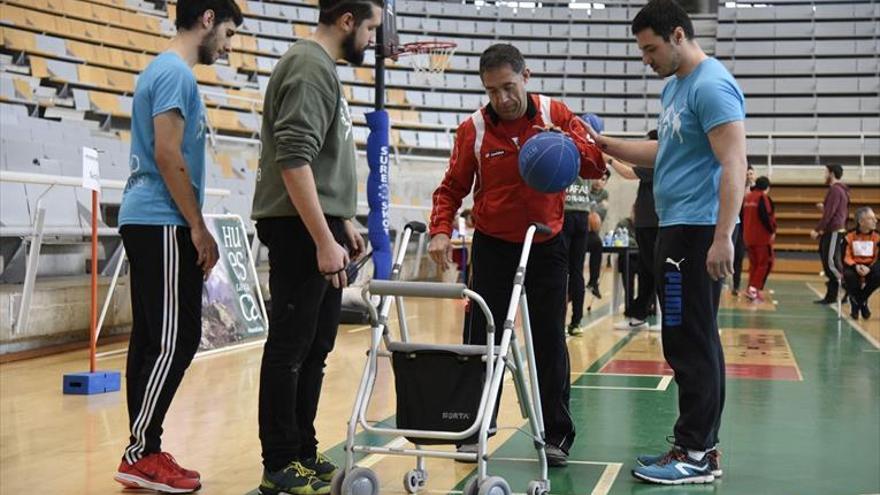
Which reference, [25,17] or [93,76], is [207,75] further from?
[25,17]

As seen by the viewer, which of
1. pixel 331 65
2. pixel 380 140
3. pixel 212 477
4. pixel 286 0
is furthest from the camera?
pixel 286 0

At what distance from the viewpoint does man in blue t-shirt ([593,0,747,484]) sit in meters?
3.66

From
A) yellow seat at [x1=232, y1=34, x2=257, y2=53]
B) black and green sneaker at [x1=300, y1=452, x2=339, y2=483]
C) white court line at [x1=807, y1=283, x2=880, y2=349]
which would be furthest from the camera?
yellow seat at [x1=232, y1=34, x2=257, y2=53]

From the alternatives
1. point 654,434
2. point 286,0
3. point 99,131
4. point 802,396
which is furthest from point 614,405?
point 286,0

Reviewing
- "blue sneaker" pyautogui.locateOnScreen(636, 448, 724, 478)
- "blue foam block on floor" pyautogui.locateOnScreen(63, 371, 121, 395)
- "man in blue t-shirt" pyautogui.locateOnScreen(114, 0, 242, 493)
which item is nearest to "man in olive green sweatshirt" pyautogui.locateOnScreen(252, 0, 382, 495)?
"man in blue t-shirt" pyautogui.locateOnScreen(114, 0, 242, 493)

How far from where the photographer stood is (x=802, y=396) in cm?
566

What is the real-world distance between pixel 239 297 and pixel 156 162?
4.58 m

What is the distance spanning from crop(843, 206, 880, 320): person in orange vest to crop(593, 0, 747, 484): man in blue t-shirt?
7.41 m

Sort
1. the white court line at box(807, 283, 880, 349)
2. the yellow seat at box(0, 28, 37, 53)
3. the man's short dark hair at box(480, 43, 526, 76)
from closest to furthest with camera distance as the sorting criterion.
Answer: the man's short dark hair at box(480, 43, 526, 76), the white court line at box(807, 283, 880, 349), the yellow seat at box(0, 28, 37, 53)

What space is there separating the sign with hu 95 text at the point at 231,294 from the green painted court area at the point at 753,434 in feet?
8.65

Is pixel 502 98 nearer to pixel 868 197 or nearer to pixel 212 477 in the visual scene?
pixel 212 477

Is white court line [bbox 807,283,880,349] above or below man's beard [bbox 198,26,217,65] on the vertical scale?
below

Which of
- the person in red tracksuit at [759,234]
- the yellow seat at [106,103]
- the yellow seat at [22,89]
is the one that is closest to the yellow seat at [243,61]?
the yellow seat at [106,103]

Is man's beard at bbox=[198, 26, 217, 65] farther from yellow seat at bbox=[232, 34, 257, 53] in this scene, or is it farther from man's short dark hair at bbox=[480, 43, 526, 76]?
yellow seat at bbox=[232, 34, 257, 53]
